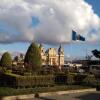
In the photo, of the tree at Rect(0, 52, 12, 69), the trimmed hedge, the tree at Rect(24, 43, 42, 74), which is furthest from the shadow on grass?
the tree at Rect(0, 52, 12, 69)

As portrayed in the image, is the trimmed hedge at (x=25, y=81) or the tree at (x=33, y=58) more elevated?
the tree at (x=33, y=58)

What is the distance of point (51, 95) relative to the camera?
21031mm

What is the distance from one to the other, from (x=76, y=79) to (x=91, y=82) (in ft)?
4.12

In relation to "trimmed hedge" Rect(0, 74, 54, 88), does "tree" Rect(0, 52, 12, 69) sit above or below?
above

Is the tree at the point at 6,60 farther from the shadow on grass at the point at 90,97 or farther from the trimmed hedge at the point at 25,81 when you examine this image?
the shadow on grass at the point at 90,97

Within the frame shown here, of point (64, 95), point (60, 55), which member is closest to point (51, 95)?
point (64, 95)

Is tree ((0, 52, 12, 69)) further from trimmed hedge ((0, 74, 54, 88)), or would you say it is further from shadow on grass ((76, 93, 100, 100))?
shadow on grass ((76, 93, 100, 100))

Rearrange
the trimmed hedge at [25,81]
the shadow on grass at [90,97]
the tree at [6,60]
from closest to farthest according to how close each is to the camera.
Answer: the shadow on grass at [90,97], the trimmed hedge at [25,81], the tree at [6,60]

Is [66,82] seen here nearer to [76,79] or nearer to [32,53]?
[76,79]

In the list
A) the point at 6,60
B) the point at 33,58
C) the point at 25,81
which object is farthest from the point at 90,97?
the point at 6,60

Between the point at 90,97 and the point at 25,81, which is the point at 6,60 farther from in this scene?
the point at 90,97

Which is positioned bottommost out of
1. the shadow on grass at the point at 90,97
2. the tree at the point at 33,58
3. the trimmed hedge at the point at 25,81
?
the shadow on grass at the point at 90,97

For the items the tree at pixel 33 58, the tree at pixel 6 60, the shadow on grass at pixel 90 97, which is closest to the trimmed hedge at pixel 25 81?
the shadow on grass at pixel 90 97

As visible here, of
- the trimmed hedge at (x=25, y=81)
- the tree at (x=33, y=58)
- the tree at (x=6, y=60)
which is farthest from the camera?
the tree at (x=6, y=60)
